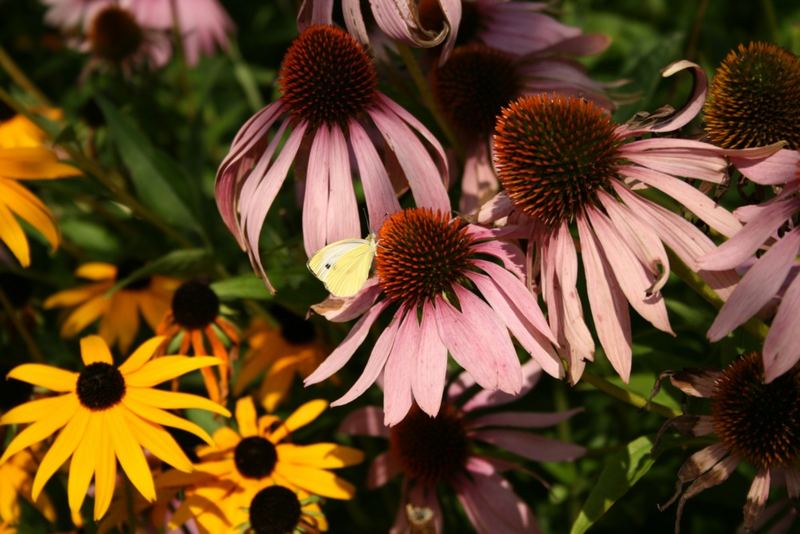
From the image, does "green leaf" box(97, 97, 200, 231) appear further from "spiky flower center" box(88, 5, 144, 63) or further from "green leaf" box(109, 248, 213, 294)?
"spiky flower center" box(88, 5, 144, 63)

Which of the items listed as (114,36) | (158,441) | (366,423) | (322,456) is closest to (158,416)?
(158,441)

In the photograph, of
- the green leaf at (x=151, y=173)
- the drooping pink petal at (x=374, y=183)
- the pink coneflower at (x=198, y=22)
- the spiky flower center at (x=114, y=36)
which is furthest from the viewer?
the pink coneflower at (x=198, y=22)

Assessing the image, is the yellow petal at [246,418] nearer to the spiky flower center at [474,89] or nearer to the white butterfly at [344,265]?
the white butterfly at [344,265]

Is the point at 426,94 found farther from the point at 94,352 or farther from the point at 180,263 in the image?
the point at 94,352

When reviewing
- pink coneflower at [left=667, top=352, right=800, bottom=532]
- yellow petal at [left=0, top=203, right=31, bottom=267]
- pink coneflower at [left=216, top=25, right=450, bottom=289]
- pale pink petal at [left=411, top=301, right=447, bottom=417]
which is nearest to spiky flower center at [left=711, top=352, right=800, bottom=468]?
pink coneflower at [left=667, top=352, right=800, bottom=532]

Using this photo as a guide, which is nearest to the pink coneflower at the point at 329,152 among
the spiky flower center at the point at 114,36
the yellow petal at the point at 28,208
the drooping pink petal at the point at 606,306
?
the drooping pink petal at the point at 606,306

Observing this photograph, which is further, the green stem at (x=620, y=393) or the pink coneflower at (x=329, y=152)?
the pink coneflower at (x=329, y=152)
